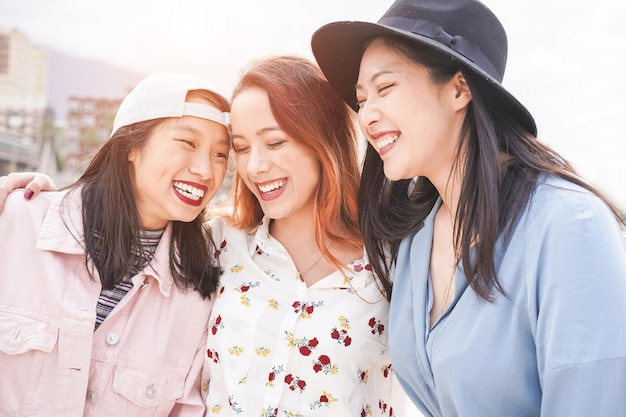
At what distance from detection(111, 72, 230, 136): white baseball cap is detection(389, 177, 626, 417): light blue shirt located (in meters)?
1.11

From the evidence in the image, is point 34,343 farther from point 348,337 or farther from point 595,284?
point 595,284

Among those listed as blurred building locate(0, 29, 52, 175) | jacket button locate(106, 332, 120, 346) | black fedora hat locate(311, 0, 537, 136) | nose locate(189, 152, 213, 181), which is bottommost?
blurred building locate(0, 29, 52, 175)

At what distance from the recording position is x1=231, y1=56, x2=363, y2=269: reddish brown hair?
2.53m

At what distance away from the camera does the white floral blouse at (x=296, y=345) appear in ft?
7.56

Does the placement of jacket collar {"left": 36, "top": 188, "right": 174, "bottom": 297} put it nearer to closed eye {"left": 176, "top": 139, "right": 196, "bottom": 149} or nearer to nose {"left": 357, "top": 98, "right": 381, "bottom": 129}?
closed eye {"left": 176, "top": 139, "right": 196, "bottom": 149}

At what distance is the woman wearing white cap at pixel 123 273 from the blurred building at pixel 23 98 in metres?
53.4

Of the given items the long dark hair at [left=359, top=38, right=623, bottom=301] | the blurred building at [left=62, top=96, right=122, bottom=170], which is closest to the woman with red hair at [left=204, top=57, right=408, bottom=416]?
the long dark hair at [left=359, top=38, right=623, bottom=301]

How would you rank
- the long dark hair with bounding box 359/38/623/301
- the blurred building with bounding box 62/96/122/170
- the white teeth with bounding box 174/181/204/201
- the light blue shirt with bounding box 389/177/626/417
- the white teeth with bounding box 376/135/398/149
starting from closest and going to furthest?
the light blue shirt with bounding box 389/177/626/417 → the long dark hair with bounding box 359/38/623/301 → the white teeth with bounding box 376/135/398/149 → the white teeth with bounding box 174/181/204/201 → the blurred building with bounding box 62/96/122/170

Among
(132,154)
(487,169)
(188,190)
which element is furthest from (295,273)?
(487,169)

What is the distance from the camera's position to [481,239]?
1.88m

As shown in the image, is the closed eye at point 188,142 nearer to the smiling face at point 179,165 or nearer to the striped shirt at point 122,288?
the smiling face at point 179,165

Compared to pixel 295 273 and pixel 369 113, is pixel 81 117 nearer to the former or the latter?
pixel 295 273

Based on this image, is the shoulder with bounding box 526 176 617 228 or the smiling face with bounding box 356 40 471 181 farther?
the smiling face with bounding box 356 40 471 181

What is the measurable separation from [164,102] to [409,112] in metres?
1.00
